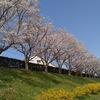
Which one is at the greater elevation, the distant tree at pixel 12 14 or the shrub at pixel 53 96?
the distant tree at pixel 12 14

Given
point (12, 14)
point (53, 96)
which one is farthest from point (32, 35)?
point (53, 96)

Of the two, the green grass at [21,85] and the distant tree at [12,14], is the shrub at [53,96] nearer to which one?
the green grass at [21,85]

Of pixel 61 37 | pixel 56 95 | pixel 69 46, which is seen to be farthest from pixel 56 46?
pixel 56 95

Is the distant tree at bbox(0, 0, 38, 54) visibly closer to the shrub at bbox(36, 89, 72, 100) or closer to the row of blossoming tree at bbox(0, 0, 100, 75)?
the row of blossoming tree at bbox(0, 0, 100, 75)

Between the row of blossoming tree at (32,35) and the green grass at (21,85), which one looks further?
the row of blossoming tree at (32,35)

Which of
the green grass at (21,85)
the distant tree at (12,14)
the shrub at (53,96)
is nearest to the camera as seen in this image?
the shrub at (53,96)

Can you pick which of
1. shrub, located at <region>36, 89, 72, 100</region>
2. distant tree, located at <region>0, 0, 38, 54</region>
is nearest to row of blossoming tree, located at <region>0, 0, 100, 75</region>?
distant tree, located at <region>0, 0, 38, 54</region>

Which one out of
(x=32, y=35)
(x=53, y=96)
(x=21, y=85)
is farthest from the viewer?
(x=32, y=35)

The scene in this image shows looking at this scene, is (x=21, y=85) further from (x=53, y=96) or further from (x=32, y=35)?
(x=32, y=35)

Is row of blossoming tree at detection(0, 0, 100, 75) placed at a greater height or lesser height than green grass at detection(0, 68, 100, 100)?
greater

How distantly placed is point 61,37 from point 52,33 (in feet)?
17.8

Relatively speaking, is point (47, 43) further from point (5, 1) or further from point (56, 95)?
point (56, 95)

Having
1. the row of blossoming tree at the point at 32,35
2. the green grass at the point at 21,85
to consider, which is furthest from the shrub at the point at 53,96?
the row of blossoming tree at the point at 32,35

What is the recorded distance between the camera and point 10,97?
15195mm
